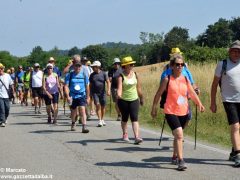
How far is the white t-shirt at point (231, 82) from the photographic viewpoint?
8578 millimetres

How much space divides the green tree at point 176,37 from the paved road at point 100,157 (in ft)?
284

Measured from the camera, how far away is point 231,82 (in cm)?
859

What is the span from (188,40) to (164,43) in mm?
9348

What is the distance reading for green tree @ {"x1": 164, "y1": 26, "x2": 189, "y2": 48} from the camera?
101m

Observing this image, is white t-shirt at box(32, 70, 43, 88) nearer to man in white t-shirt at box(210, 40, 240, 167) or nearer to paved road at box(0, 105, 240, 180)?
paved road at box(0, 105, 240, 180)

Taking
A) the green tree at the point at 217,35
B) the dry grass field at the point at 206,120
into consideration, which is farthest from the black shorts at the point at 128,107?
the green tree at the point at 217,35

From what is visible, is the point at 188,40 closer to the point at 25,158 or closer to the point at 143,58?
the point at 143,58

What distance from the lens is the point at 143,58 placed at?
102m

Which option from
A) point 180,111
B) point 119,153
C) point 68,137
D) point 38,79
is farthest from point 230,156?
point 38,79

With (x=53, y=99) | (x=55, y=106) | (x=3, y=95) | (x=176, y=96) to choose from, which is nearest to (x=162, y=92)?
(x=176, y=96)

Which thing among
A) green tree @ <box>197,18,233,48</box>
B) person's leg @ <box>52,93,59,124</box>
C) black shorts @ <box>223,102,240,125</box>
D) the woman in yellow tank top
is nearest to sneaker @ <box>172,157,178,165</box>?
black shorts @ <box>223,102,240,125</box>

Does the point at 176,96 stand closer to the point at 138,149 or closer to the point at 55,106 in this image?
the point at 138,149

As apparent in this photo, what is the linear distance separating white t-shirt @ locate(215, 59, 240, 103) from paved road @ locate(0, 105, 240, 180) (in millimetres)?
1114

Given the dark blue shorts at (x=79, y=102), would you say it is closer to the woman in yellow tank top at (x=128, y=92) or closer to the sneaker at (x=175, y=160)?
the woman in yellow tank top at (x=128, y=92)
